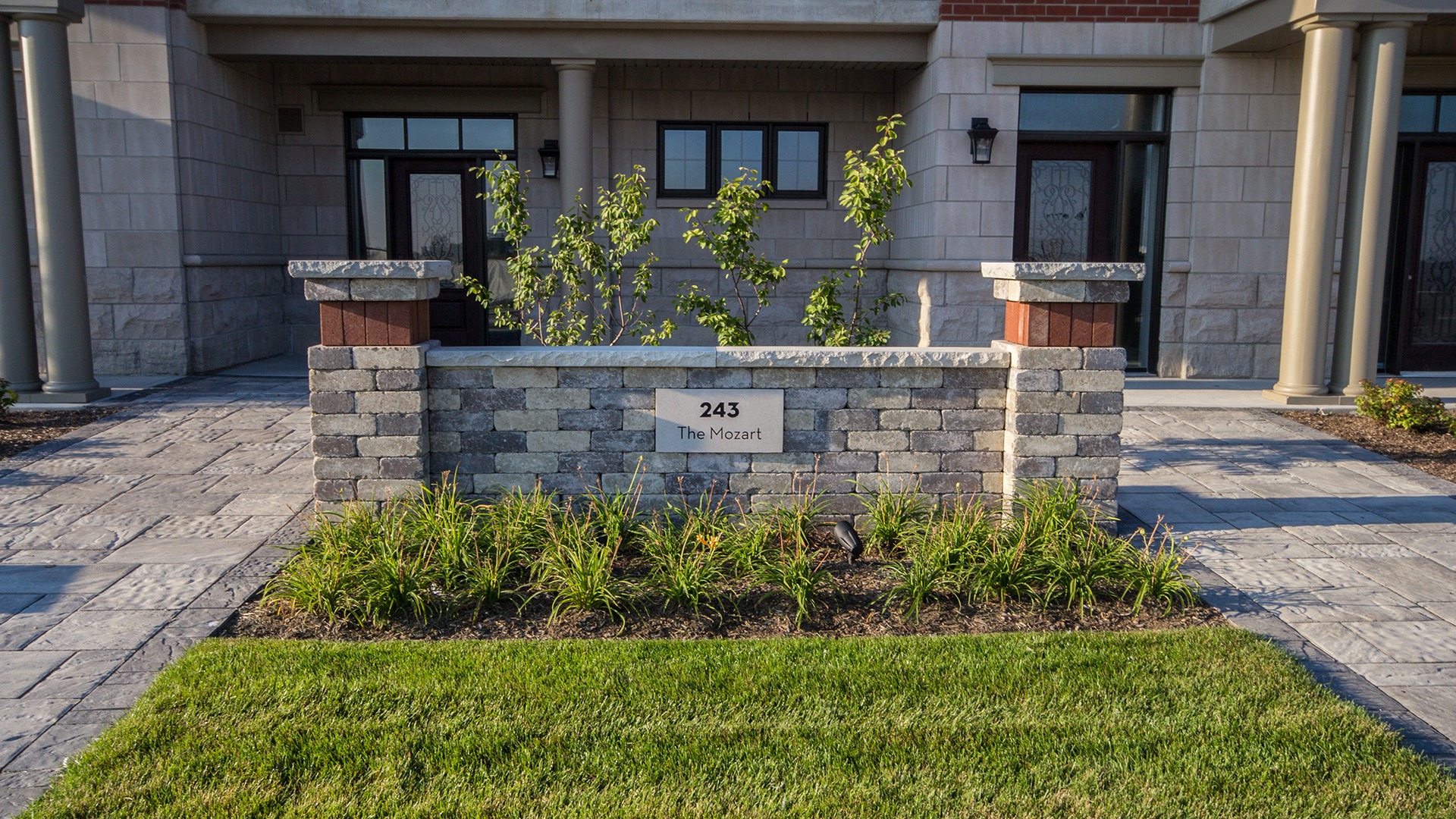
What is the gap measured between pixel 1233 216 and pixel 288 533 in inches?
376

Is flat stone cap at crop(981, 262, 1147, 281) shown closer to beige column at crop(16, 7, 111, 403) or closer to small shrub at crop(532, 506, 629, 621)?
small shrub at crop(532, 506, 629, 621)

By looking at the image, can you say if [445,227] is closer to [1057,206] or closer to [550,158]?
[550,158]

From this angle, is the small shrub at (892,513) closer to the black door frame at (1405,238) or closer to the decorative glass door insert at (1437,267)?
the black door frame at (1405,238)

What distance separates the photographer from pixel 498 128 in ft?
43.5

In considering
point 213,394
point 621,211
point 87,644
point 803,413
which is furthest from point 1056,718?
point 213,394

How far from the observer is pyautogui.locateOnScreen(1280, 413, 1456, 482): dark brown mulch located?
7816mm

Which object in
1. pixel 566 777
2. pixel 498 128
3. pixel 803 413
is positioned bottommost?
pixel 566 777

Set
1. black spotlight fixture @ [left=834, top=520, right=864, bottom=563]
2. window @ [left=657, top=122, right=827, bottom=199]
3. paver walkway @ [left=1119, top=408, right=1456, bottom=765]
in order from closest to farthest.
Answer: paver walkway @ [left=1119, top=408, right=1456, bottom=765]
black spotlight fixture @ [left=834, top=520, right=864, bottom=563]
window @ [left=657, top=122, right=827, bottom=199]

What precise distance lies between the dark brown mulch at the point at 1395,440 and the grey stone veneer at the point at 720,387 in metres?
3.47

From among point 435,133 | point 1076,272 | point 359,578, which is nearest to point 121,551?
point 359,578

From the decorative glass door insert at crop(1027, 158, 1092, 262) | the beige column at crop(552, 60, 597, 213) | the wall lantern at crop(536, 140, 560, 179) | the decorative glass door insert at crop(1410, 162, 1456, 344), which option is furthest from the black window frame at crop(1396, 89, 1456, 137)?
the wall lantern at crop(536, 140, 560, 179)

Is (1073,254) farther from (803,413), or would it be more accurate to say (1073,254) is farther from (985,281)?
(803,413)

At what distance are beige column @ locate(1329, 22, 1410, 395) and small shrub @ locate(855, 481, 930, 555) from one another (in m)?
6.02

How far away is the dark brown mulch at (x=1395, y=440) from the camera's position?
7816 mm
